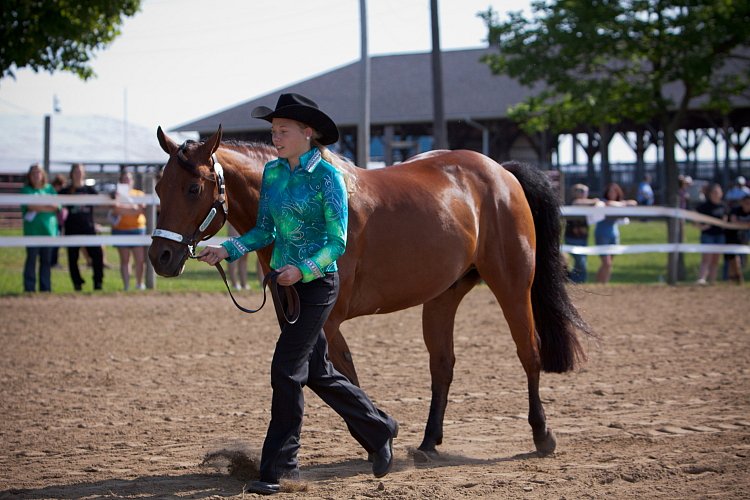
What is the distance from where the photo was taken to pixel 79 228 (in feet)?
43.3

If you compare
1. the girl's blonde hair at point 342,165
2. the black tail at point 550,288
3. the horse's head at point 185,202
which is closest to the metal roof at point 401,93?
the black tail at point 550,288

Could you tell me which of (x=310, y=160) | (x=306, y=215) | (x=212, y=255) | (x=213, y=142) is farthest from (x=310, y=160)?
(x=212, y=255)

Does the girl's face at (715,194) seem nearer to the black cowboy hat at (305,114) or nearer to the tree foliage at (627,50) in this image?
the tree foliage at (627,50)

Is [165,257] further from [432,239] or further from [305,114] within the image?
[432,239]

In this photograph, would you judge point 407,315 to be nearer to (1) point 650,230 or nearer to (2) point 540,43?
(2) point 540,43

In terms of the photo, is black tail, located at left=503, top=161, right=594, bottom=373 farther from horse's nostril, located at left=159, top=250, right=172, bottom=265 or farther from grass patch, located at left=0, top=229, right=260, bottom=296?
grass patch, located at left=0, top=229, right=260, bottom=296

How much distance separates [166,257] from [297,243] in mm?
607

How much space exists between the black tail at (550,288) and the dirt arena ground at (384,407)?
425 mm

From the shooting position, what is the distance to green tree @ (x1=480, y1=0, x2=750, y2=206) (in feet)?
60.4

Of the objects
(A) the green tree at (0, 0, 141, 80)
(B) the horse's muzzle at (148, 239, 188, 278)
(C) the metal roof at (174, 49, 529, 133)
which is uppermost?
(C) the metal roof at (174, 49, 529, 133)

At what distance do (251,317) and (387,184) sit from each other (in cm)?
622

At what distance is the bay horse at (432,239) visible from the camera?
4.25 m

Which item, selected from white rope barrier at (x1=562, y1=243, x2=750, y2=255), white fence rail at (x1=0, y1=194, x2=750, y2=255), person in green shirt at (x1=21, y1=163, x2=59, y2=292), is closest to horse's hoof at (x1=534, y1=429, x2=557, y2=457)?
white fence rail at (x1=0, y1=194, x2=750, y2=255)

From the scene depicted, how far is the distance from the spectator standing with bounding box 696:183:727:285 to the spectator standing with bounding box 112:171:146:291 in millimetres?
9274
